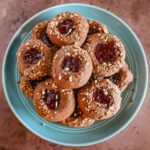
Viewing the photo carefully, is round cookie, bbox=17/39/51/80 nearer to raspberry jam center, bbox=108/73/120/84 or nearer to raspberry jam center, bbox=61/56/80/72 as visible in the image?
raspberry jam center, bbox=61/56/80/72

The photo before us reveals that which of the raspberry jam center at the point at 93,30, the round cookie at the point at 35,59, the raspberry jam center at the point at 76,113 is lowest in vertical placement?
the raspberry jam center at the point at 76,113

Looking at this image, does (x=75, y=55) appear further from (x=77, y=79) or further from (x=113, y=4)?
(x=113, y=4)

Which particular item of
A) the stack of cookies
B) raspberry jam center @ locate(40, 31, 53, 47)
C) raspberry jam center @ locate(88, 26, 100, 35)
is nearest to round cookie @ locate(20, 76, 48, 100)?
the stack of cookies

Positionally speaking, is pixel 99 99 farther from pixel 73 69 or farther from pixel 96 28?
pixel 96 28

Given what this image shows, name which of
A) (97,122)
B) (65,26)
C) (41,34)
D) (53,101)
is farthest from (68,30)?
(97,122)

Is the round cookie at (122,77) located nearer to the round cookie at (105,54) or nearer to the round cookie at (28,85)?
the round cookie at (105,54)

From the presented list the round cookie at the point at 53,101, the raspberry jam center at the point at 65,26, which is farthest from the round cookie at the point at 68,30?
the round cookie at the point at 53,101

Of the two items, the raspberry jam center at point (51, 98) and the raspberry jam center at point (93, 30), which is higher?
the raspberry jam center at point (93, 30)
